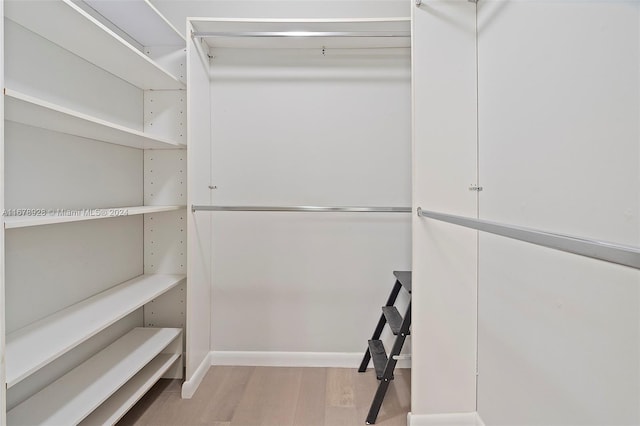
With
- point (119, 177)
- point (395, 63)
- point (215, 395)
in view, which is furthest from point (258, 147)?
point (215, 395)

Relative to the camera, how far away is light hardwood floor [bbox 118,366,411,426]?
159cm

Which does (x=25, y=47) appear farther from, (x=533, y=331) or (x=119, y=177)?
(x=533, y=331)

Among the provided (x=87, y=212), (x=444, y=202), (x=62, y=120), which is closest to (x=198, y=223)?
(x=87, y=212)

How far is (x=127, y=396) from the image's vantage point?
1.48 metres

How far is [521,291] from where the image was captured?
3.82 ft

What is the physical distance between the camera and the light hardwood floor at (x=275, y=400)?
1594 mm

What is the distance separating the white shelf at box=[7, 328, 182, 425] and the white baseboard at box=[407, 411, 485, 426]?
1.34 m

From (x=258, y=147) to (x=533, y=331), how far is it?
1.72 m

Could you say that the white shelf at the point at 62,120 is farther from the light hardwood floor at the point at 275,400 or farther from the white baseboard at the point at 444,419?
the white baseboard at the point at 444,419

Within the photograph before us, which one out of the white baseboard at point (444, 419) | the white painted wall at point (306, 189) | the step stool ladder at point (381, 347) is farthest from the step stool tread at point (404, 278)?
the white baseboard at point (444, 419)

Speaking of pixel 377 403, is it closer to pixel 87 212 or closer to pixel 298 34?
pixel 87 212

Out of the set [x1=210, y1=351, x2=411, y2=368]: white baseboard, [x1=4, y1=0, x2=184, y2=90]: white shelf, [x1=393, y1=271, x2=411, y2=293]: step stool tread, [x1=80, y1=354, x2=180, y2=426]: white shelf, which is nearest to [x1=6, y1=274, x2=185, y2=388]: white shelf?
[x1=80, y1=354, x2=180, y2=426]: white shelf

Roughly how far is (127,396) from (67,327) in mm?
485

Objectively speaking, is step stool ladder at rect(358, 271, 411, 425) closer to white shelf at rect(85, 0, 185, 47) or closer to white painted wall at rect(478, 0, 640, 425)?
white painted wall at rect(478, 0, 640, 425)
